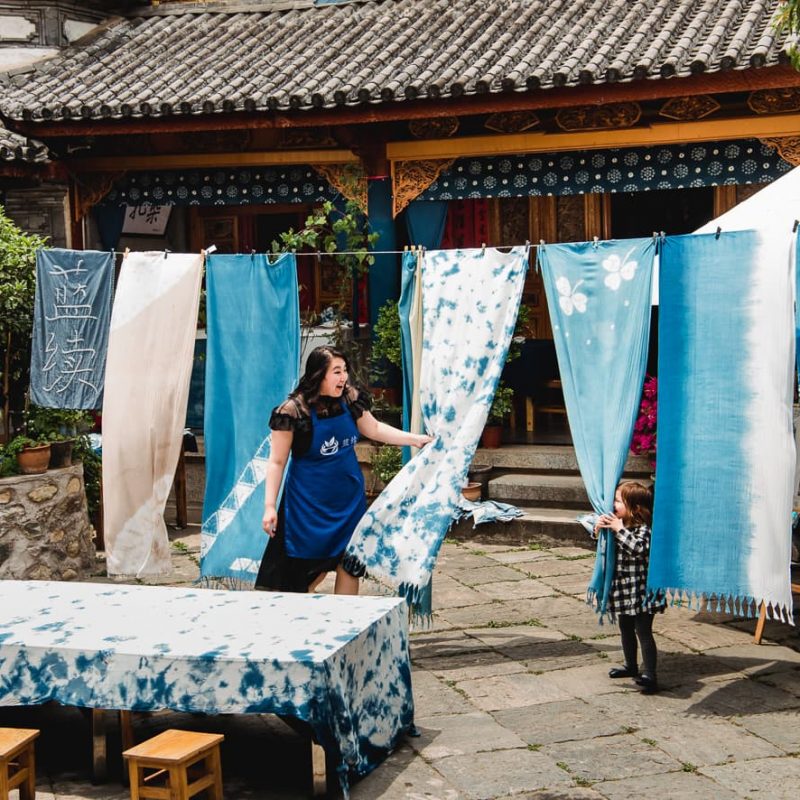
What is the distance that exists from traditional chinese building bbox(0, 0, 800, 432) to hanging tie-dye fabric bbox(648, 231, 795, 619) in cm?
404

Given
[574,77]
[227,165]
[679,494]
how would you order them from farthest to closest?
1. [227,165]
2. [574,77]
3. [679,494]

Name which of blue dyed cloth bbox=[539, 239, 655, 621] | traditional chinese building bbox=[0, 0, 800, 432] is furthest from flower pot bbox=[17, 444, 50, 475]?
blue dyed cloth bbox=[539, 239, 655, 621]

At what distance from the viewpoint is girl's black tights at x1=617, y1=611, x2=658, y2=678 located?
6477 mm

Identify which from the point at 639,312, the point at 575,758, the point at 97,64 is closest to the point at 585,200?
the point at 97,64

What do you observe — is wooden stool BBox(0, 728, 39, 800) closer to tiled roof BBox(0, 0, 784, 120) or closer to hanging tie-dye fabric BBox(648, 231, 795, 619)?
hanging tie-dye fabric BBox(648, 231, 795, 619)

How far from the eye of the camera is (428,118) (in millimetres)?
11430

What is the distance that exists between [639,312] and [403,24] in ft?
24.1

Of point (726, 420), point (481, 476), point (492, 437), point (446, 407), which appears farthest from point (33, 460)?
point (726, 420)

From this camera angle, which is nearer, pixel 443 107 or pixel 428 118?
pixel 443 107

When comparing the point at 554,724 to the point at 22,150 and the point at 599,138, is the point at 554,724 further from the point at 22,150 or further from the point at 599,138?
the point at 22,150

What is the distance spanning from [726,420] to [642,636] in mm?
1175

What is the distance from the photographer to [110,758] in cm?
573

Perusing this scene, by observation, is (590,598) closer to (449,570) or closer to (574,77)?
(449,570)

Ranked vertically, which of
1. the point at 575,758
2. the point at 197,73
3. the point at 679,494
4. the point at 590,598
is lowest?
the point at 575,758
